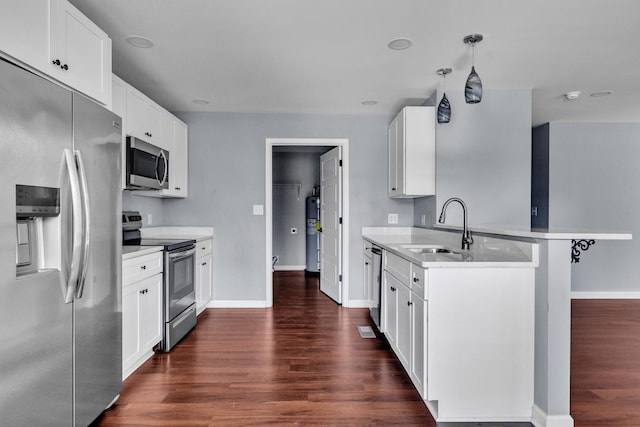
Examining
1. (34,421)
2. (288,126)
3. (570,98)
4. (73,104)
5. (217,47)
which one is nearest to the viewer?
(34,421)

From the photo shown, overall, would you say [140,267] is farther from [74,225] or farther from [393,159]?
[393,159]

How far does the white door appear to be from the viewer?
446 cm

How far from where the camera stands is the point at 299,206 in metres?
7.15

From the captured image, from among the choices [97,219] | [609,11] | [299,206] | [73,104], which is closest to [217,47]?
[73,104]

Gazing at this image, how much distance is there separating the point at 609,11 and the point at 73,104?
3.03 metres

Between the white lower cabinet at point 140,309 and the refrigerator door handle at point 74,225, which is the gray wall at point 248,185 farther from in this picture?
the refrigerator door handle at point 74,225

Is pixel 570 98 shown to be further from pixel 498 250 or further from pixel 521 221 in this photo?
pixel 498 250

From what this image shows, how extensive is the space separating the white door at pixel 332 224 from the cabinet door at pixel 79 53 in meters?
2.75

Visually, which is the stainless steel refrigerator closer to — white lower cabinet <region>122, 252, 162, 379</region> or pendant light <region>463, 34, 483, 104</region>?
white lower cabinet <region>122, 252, 162, 379</region>

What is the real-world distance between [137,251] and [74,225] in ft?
3.00

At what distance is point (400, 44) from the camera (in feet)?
8.48

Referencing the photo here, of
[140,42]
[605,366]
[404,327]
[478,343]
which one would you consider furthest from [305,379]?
[140,42]

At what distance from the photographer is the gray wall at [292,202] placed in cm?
711

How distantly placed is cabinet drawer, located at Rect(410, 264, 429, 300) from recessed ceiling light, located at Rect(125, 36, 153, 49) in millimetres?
2384
